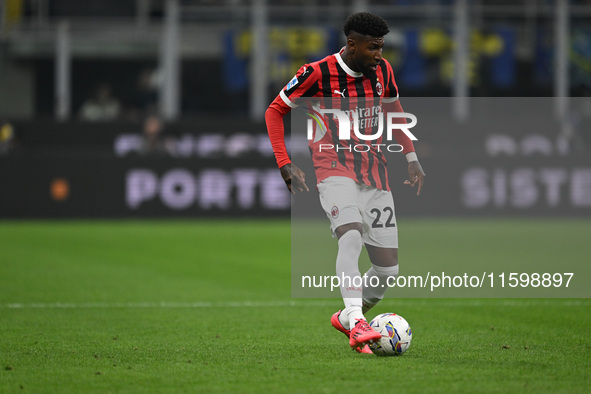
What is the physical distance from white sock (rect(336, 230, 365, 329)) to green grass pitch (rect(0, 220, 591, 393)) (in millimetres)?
343

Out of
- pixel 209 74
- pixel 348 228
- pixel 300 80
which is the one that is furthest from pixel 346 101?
pixel 209 74

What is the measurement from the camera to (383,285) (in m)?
6.50

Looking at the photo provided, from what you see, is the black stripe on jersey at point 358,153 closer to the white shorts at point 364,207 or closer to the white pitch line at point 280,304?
the white shorts at point 364,207

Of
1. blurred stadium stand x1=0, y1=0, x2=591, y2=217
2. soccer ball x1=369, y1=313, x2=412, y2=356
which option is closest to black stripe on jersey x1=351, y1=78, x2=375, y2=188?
soccer ball x1=369, y1=313, x2=412, y2=356

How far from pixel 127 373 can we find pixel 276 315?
2871mm

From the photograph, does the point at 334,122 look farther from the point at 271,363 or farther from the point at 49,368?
the point at 49,368

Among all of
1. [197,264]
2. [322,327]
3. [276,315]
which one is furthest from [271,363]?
[197,264]

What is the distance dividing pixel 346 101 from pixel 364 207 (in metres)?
0.71

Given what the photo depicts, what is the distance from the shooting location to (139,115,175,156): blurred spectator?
68.3 feet

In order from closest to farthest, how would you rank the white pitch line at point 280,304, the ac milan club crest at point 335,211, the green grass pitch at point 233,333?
the green grass pitch at point 233,333 < the ac milan club crest at point 335,211 < the white pitch line at point 280,304

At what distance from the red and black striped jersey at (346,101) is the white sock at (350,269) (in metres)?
0.43

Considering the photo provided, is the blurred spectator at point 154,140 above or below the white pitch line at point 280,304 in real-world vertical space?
above

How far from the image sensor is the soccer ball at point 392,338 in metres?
6.04

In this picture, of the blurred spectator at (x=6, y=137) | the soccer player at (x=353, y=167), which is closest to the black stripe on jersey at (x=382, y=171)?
the soccer player at (x=353, y=167)
